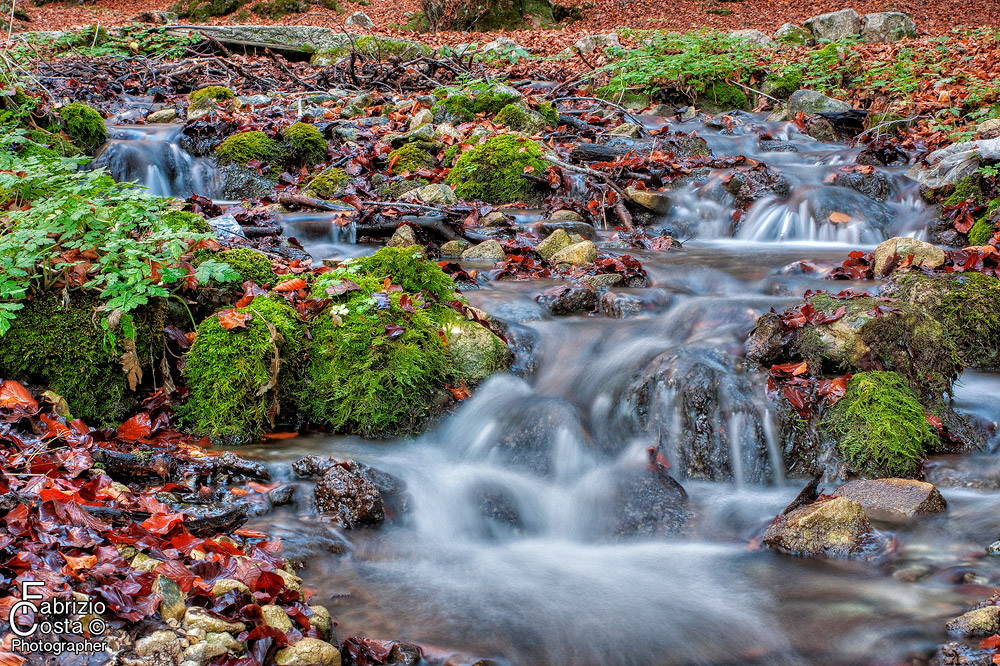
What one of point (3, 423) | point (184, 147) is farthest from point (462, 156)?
point (3, 423)

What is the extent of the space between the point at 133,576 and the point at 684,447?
2.90m

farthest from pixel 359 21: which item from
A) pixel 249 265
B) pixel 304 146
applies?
pixel 249 265

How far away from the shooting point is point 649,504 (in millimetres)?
3805

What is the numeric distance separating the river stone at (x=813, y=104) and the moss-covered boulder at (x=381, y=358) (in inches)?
360

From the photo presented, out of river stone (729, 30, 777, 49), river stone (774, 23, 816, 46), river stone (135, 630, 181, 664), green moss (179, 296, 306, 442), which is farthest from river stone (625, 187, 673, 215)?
river stone (774, 23, 816, 46)

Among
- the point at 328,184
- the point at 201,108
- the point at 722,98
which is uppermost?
the point at 722,98

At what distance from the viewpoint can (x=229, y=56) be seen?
13984 millimetres

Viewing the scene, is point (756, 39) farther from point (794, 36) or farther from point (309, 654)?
point (309, 654)

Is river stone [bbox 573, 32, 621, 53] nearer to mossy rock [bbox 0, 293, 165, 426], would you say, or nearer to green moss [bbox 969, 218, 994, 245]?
green moss [bbox 969, 218, 994, 245]

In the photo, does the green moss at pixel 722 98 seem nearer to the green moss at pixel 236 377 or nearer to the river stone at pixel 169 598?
the green moss at pixel 236 377

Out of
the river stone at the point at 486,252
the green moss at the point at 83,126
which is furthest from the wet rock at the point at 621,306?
the green moss at the point at 83,126

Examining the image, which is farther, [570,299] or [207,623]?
[570,299]

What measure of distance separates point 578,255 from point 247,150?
4.57m

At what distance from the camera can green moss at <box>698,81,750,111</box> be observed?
41.7ft
